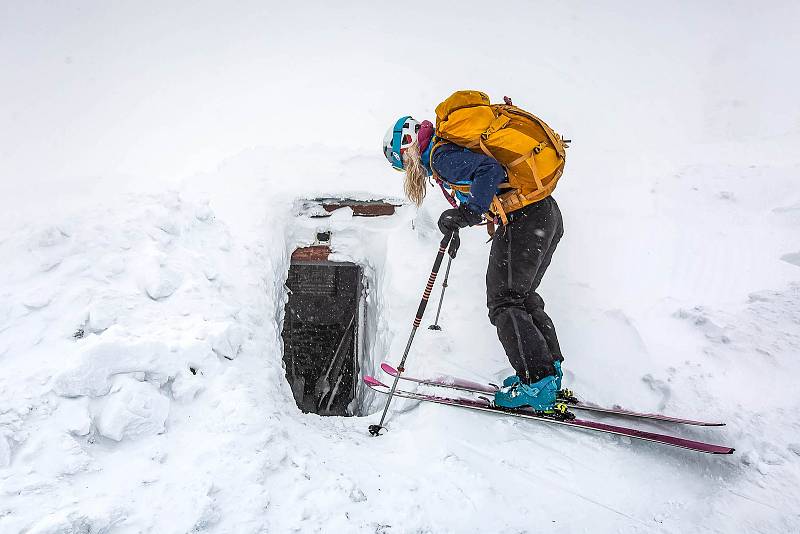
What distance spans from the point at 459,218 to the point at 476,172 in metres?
0.37

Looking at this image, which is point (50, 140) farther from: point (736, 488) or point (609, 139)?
point (736, 488)

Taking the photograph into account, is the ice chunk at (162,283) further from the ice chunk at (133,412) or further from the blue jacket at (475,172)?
the blue jacket at (475,172)

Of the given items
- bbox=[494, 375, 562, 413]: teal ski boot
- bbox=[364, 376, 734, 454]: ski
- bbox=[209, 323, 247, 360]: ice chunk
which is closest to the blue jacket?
bbox=[494, 375, 562, 413]: teal ski boot

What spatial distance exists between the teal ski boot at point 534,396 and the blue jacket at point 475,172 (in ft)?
3.97

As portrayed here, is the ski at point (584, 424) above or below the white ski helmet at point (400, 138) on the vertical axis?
below

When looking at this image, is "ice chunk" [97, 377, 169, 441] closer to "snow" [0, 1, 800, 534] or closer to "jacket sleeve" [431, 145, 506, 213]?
"snow" [0, 1, 800, 534]

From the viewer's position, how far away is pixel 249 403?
8.79 feet

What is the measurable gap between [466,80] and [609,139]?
3104 millimetres

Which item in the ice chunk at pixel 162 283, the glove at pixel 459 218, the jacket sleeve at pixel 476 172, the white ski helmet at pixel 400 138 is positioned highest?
the white ski helmet at pixel 400 138

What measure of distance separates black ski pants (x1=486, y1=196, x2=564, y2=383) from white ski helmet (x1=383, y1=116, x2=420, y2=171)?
0.97m

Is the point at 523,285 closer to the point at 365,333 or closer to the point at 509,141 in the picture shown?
the point at 509,141

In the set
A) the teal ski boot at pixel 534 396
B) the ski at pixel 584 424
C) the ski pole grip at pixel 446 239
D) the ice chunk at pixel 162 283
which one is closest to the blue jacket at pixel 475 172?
the ski pole grip at pixel 446 239

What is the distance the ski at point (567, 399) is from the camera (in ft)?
9.78

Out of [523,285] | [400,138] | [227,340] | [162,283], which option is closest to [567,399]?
[523,285]
